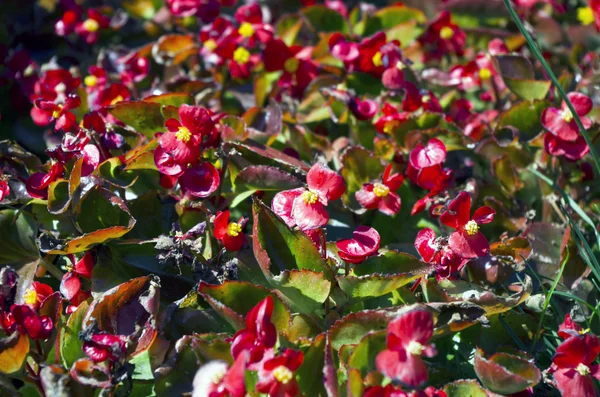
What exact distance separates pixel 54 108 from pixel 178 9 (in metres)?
0.69

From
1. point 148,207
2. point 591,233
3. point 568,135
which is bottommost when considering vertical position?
point 591,233

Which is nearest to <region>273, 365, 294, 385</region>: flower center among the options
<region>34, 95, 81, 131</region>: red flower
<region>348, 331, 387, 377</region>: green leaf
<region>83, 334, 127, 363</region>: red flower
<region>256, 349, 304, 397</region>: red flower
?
<region>256, 349, 304, 397</region>: red flower

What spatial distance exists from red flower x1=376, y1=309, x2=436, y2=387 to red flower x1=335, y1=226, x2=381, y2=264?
0.24 m

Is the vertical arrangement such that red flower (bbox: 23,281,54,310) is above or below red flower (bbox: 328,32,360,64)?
below

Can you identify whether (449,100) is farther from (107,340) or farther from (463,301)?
(107,340)

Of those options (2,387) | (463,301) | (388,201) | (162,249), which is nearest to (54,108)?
(162,249)

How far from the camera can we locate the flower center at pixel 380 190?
4.90 ft

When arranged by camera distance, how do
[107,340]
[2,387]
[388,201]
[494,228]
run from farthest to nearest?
[494,228] → [388,201] → [2,387] → [107,340]

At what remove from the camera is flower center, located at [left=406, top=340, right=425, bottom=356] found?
1056mm

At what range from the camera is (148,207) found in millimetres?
1553

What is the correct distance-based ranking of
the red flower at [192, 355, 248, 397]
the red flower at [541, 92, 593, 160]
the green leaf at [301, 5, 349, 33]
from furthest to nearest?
the green leaf at [301, 5, 349, 33] → the red flower at [541, 92, 593, 160] → the red flower at [192, 355, 248, 397]

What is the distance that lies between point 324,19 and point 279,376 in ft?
5.28

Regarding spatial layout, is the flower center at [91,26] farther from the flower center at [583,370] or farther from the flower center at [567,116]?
the flower center at [583,370]

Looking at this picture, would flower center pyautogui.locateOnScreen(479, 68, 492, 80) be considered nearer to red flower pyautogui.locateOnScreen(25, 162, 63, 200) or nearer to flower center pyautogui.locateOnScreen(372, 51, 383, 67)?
flower center pyautogui.locateOnScreen(372, 51, 383, 67)
